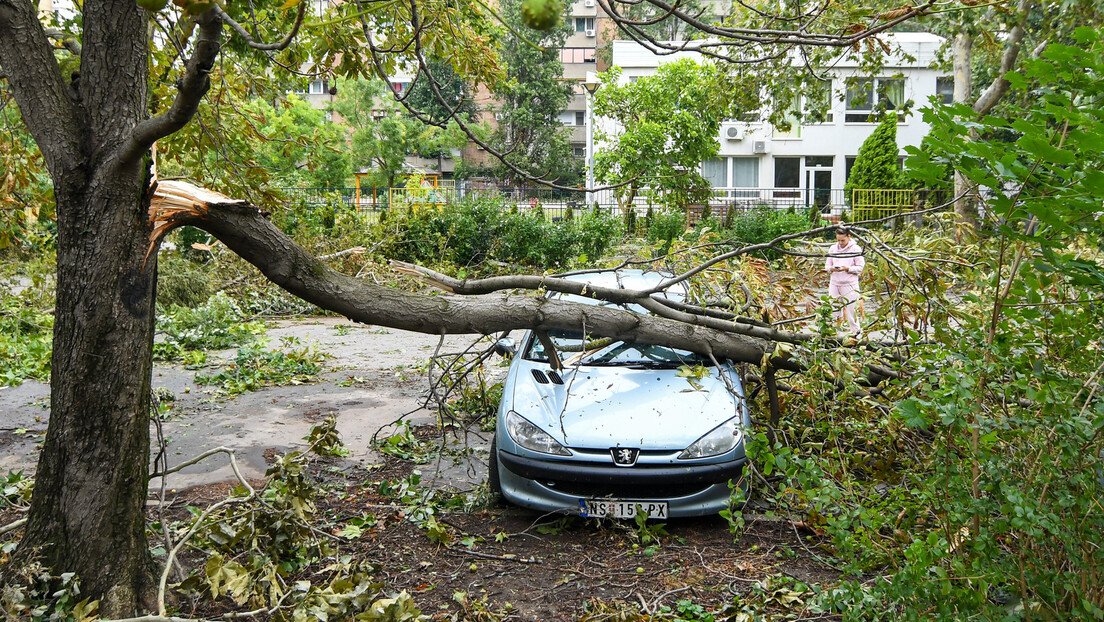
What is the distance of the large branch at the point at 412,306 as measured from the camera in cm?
379

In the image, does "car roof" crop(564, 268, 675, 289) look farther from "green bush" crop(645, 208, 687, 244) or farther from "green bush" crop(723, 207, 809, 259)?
"green bush" crop(723, 207, 809, 259)

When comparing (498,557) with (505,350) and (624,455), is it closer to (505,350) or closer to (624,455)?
(624,455)

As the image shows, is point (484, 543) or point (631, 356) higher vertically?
point (631, 356)

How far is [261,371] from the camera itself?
9461 millimetres

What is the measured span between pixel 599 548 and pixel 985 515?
2479 mm

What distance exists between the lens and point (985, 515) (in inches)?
102

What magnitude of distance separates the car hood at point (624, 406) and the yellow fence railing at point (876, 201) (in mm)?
21625

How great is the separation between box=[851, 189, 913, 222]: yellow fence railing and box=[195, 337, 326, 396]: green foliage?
19828mm

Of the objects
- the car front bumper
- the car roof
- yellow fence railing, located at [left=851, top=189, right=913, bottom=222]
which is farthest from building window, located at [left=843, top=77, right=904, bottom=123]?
yellow fence railing, located at [left=851, top=189, right=913, bottom=222]

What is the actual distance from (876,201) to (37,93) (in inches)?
1050

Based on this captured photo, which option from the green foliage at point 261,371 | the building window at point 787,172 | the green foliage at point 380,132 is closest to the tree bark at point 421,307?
the green foliage at point 261,371

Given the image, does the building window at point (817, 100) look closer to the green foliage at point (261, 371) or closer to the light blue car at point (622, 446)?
the light blue car at point (622, 446)

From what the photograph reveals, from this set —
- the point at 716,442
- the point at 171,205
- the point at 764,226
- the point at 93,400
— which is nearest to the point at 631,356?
the point at 716,442

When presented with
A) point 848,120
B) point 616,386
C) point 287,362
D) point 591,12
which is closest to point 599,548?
point 616,386
